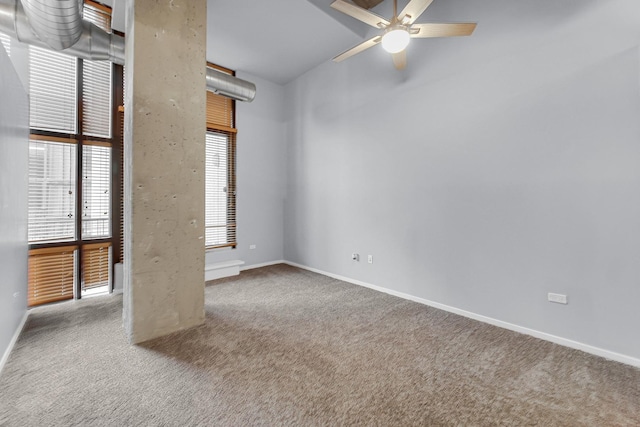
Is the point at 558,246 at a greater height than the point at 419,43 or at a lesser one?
lesser

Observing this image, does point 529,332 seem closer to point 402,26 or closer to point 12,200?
point 402,26

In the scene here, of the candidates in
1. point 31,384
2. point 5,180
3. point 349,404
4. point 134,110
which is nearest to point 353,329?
point 349,404

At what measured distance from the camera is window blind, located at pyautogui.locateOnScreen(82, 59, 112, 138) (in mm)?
3654

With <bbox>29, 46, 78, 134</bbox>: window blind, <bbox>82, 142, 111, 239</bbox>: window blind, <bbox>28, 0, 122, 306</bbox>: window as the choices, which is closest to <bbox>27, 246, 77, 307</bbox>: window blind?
<bbox>28, 0, 122, 306</bbox>: window

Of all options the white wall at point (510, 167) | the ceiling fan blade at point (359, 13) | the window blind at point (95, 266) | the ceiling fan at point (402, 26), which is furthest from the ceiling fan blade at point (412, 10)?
the window blind at point (95, 266)

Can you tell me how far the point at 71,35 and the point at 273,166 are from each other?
3.28m

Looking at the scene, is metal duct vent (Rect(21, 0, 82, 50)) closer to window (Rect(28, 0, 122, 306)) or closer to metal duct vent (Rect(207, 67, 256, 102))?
window (Rect(28, 0, 122, 306))

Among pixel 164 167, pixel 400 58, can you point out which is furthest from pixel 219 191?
pixel 400 58

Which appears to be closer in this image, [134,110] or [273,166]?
[134,110]

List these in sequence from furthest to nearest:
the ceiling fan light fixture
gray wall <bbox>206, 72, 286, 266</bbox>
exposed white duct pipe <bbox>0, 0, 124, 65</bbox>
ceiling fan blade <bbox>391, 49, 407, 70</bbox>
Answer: gray wall <bbox>206, 72, 286, 266</bbox>
ceiling fan blade <bbox>391, 49, 407, 70</bbox>
exposed white duct pipe <bbox>0, 0, 124, 65</bbox>
the ceiling fan light fixture

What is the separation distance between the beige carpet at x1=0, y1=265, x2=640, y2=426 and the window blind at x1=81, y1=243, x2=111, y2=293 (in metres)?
0.64

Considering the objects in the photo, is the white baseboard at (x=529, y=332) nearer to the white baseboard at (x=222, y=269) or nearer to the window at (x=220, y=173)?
the white baseboard at (x=222, y=269)

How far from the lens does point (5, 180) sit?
2174mm

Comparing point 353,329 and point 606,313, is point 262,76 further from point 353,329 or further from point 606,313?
point 606,313
